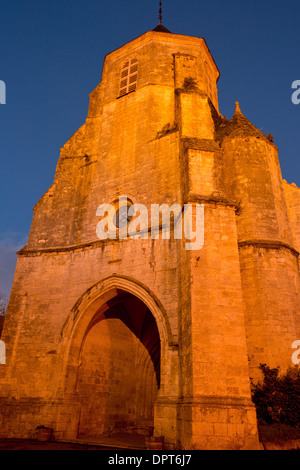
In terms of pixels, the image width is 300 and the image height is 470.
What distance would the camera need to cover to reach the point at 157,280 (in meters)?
8.60

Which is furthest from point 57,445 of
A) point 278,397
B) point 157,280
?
→ point 278,397

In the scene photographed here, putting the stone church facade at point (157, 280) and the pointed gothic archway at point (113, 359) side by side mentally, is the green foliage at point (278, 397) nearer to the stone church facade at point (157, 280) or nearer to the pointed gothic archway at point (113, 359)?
the stone church facade at point (157, 280)

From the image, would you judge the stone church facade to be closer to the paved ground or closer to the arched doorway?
the arched doorway

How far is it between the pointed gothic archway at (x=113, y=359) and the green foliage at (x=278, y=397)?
7.59 ft

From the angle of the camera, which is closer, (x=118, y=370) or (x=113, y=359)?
(x=113, y=359)

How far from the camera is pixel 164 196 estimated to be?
31.9 ft

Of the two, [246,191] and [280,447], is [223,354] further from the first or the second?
[246,191]

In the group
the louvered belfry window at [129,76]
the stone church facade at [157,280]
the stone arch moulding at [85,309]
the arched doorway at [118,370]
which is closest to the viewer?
the stone church facade at [157,280]

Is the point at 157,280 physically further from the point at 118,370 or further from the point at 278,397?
the point at 118,370

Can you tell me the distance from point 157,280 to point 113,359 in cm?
361

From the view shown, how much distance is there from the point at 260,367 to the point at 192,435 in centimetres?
247

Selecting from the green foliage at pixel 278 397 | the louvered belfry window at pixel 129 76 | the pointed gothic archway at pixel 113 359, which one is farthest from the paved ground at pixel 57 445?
the louvered belfry window at pixel 129 76

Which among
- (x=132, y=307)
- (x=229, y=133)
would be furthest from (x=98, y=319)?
(x=229, y=133)

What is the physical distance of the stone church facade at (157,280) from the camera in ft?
22.2
